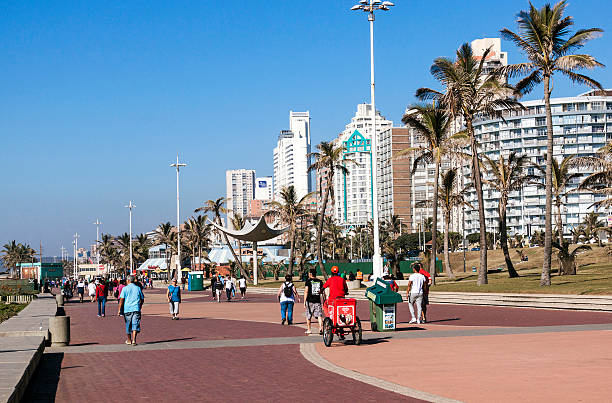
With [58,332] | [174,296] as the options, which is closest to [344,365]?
[58,332]

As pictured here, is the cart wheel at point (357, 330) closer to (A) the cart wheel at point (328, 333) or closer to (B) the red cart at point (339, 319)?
(B) the red cart at point (339, 319)

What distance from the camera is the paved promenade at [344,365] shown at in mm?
9555

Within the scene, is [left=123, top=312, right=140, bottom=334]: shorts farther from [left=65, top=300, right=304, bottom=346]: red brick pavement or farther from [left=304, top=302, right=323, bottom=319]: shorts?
[left=304, top=302, right=323, bottom=319]: shorts

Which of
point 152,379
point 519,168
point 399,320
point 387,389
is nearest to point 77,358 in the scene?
point 152,379

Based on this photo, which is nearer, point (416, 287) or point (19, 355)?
point (19, 355)

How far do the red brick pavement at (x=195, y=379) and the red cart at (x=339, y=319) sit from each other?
450mm

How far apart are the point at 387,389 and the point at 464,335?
295 inches

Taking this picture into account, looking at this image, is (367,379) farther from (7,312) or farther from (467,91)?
(467,91)

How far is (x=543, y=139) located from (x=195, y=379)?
479 ft

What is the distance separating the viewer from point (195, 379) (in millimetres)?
11094

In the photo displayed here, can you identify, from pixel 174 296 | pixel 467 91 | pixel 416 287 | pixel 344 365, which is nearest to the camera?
pixel 344 365

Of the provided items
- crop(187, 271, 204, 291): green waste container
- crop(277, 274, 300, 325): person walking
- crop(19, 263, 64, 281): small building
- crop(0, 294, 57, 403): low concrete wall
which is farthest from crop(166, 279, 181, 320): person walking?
crop(19, 263, 64, 281): small building

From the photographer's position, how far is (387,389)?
9.70 meters

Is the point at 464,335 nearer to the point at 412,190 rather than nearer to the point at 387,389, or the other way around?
the point at 387,389
